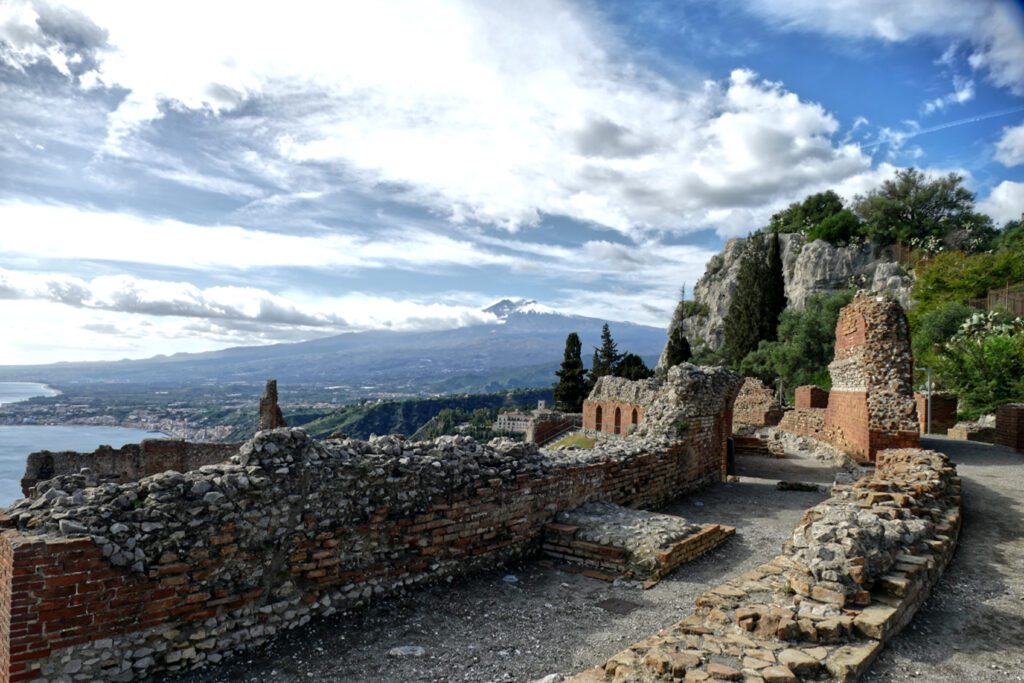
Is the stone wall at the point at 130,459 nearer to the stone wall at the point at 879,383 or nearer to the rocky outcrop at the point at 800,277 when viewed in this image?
the stone wall at the point at 879,383

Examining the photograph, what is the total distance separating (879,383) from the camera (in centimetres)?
1443

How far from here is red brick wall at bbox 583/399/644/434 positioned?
3423 cm

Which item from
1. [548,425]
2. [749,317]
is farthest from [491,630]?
[749,317]

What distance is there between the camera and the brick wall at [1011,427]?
50.8 feet

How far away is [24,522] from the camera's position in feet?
16.1

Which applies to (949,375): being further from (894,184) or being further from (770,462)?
(894,184)

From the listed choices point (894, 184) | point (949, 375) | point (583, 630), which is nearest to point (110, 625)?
point (583, 630)

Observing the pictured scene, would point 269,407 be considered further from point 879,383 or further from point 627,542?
point 879,383

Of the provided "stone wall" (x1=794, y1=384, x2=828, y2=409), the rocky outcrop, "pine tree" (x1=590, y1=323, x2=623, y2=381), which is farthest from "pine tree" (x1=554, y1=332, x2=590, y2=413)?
"stone wall" (x1=794, y1=384, x2=828, y2=409)

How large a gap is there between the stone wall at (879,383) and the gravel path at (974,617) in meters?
4.73

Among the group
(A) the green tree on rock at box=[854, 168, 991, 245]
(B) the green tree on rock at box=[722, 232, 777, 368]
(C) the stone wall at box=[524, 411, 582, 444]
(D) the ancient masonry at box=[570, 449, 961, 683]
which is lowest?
(C) the stone wall at box=[524, 411, 582, 444]

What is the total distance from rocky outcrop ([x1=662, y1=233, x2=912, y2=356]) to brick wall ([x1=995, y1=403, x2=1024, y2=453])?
30.9 m

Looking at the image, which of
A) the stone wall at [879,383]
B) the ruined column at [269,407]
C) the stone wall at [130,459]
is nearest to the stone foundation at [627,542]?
the stone wall at [879,383]

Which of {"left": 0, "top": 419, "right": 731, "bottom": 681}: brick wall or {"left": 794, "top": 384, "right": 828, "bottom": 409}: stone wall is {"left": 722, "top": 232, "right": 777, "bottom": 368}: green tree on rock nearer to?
{"left": 794, "top": 384, "right": 828, "bottom": 409}: stone wall
